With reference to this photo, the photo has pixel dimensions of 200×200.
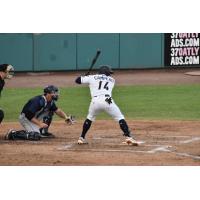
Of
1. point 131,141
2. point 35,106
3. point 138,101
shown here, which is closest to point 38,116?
point 35,106

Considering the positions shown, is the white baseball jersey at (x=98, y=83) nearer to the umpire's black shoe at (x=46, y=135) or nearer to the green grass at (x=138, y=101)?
the umpire's black shoe at (x=46, y=135)

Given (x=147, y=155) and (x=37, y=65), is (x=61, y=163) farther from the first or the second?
(x=37, y=65)

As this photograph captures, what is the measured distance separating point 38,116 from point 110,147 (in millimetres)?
1859

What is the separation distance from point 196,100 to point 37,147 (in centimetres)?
1017

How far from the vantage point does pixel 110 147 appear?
12.5m

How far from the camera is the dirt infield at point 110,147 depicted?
36.8ft

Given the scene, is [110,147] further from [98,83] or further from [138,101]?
[138,101]

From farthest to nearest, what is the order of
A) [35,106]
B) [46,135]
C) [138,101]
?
[138,101] < [46,135] < [35,106]

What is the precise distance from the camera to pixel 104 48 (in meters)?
26.3

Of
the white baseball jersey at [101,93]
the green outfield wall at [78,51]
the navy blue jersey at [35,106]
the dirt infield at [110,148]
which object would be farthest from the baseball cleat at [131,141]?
the green outfield wall at [78,51]

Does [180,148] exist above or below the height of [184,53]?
below

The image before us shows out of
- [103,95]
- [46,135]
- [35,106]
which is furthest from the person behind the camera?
[46,135]

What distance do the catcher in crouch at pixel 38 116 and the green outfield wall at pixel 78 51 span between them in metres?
7.41

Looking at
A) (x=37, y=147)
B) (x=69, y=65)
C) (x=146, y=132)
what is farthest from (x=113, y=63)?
(x=37, y=147)
